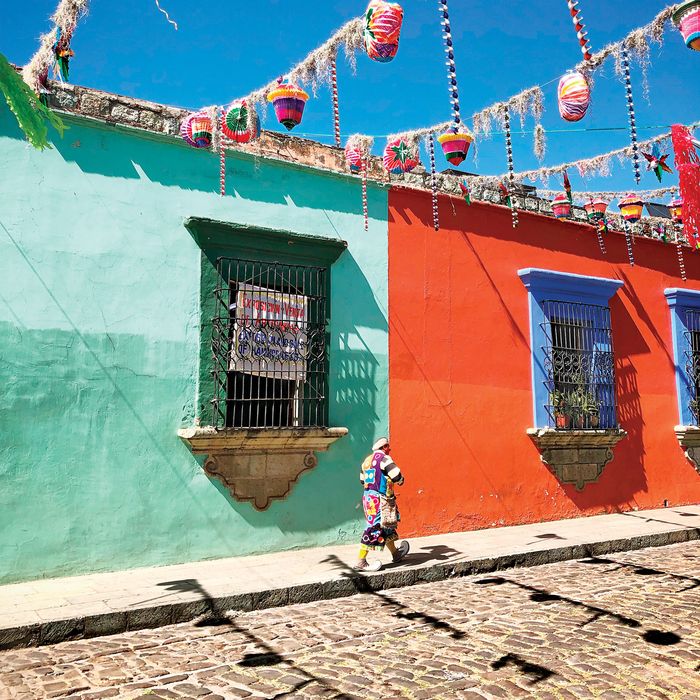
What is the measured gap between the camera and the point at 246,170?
7160 mm

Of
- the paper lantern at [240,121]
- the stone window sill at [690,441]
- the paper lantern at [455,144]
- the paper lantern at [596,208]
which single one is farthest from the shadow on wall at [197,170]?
the stone window sill at [690,441]

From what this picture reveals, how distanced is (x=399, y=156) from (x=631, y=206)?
3.73 metres

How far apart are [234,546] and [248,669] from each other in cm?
288

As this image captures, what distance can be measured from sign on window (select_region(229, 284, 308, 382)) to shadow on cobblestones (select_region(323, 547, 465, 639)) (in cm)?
194

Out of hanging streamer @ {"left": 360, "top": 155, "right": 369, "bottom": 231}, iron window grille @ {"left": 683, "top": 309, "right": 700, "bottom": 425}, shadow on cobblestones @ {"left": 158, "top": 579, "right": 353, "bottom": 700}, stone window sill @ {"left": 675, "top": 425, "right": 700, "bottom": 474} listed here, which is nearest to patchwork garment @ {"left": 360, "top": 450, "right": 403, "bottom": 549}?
shadow on cobblestones @ {"left": 158, "top": 579, "right": 353, "bottom": 700}

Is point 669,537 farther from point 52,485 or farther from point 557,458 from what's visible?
point 52,485

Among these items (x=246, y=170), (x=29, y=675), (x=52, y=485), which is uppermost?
(x=246, y=170)

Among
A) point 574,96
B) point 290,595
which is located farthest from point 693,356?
point 290,595

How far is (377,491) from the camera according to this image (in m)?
6.23

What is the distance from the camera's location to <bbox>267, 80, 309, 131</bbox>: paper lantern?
5820 mm

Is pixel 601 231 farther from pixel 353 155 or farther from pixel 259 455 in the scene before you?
pixel 259 455

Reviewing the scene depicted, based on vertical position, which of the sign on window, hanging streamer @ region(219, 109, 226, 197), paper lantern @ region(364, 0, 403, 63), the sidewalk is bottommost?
the sidewalk

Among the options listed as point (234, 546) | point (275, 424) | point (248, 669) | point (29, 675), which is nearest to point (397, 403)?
point (275, 424)

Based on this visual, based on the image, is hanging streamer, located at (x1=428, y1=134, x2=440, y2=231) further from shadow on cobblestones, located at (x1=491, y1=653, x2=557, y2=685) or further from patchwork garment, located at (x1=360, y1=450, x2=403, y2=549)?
shadow on cobblestones, located at (x1=491, y1=653, x2=557, y2=685)
